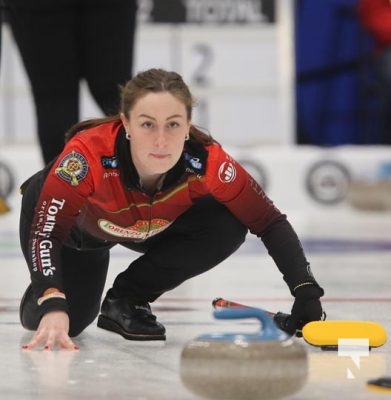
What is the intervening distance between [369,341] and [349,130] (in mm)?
5381

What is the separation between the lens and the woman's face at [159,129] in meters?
2.27

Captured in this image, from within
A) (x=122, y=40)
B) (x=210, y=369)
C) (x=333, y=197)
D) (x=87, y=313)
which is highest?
(x=122, y=40)

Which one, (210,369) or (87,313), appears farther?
(87,313)

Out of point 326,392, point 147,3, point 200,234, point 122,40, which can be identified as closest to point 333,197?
point 147,3

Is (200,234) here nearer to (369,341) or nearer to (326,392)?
(369,341)

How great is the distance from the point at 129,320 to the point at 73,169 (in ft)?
1.24

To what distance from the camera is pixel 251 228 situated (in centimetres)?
250

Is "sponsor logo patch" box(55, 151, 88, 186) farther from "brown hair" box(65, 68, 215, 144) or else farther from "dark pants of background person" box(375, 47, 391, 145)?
"dark pants of background person" box(375, 47, 391, 145)

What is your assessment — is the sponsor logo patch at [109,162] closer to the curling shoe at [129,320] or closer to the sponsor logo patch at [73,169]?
the sponsor logo patch at [73,169]

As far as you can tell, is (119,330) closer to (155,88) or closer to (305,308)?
(305,308)

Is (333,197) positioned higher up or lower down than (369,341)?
lower down

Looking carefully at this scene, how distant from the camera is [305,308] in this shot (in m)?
2.38

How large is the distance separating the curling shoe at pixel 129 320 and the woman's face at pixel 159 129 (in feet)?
1.19

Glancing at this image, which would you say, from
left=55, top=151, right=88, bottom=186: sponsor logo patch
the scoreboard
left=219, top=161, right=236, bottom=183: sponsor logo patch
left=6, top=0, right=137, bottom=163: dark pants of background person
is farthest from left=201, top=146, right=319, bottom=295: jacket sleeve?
the scoreboard
